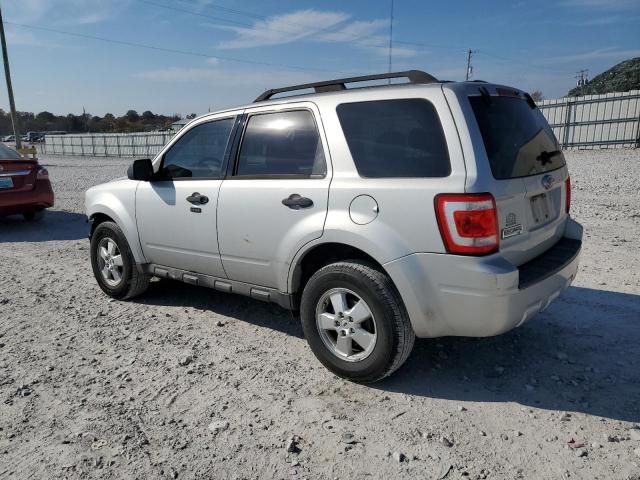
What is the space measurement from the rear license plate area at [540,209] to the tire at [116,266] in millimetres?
3546

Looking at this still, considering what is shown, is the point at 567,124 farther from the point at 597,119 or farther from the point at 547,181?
the point at 547,181

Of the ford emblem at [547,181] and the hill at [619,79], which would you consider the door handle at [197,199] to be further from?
the hill at [619,79]

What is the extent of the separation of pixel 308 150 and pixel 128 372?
2014 mm

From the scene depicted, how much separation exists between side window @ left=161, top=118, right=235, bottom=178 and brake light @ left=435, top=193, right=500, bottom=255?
6.48 feet

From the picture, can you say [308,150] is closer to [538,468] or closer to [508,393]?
[508,393]

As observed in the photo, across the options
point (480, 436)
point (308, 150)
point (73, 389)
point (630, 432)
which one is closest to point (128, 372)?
point (73, 389)

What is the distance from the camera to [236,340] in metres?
4.02

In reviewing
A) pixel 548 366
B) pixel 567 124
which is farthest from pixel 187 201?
pixel 567 124

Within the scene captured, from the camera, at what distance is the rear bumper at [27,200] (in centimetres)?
832

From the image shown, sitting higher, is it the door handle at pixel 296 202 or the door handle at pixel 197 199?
the door handle at pixel 296 202

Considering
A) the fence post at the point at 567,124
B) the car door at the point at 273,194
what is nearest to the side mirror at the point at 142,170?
the car door at the point at 273,194

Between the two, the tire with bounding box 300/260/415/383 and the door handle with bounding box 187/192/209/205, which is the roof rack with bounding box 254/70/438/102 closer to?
the door handle with bounding box 187/192/209/205

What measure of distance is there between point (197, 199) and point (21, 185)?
6.13 metres

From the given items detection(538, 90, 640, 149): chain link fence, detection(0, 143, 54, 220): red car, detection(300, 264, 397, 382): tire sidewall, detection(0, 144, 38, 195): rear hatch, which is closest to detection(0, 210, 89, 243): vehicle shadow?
detection(0, 143, 54, 220): red car
